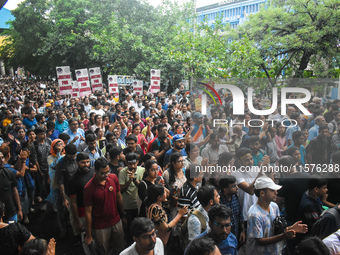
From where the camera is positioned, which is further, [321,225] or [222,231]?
[321,225]

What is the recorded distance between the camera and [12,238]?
2.99 meters

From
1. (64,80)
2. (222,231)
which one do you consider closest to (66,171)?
(222,231)

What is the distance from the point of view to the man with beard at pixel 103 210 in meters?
3.79

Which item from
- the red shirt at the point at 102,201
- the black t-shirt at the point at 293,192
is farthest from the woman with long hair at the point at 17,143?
the black t-shirt at the point at 293,192

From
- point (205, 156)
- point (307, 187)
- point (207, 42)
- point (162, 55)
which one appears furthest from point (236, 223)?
point (162, 55)

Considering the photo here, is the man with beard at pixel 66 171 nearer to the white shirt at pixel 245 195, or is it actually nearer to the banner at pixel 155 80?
the white shirt at pixel 245 195

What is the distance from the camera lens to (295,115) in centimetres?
577

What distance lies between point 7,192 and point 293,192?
3.65 metres

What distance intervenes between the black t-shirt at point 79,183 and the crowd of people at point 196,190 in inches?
0.5

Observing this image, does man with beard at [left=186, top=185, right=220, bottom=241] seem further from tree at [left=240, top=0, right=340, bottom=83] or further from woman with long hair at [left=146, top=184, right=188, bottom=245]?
tree at [left=240, top=0, right=340, bottom=83]

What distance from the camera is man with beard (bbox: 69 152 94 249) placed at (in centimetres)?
413

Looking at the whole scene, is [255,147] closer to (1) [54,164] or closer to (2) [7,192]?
(1) [54,164]

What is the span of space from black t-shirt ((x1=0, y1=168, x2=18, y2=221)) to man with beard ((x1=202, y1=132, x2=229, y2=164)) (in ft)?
9.69

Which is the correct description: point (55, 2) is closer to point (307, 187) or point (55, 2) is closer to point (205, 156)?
point (205, 156)
